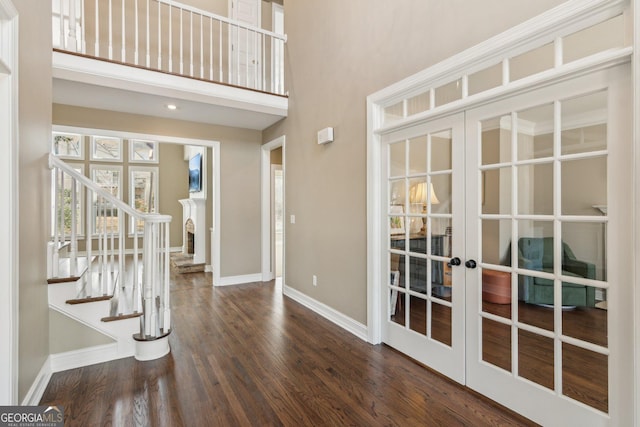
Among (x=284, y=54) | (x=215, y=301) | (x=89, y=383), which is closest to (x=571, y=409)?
(x=89, y=383)

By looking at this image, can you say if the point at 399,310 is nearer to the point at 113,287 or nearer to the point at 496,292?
the point at 496,292

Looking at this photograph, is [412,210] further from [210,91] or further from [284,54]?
[284,54]

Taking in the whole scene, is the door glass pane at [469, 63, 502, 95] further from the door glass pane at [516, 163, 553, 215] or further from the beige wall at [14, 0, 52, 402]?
the beige wall at [14, 0, 52, 402]

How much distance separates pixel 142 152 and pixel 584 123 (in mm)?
8855

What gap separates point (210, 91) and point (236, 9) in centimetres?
222

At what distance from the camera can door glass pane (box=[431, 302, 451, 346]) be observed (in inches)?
90.7

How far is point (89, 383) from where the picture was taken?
2.25 m

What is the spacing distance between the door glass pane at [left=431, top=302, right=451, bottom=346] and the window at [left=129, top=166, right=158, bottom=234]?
25.4ft

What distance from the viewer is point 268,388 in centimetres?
219

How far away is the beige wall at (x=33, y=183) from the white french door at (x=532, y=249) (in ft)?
8.71

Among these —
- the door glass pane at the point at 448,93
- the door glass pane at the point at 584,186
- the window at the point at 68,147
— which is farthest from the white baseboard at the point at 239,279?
the window at the point at 68,147

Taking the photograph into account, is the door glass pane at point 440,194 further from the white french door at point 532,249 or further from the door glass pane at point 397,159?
the door glass pane at point 397,159

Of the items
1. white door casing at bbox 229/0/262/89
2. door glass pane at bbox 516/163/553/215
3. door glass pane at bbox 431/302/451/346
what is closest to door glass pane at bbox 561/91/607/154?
door glass pane at bbox 516/163/553/215

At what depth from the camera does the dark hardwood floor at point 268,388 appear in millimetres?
1879
